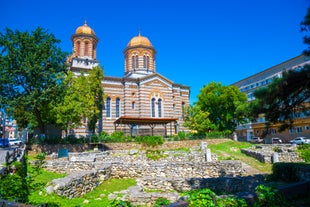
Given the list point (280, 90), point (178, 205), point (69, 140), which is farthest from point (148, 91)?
point (178, 205)

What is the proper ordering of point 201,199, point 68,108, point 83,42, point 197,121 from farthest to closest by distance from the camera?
point 83,42, point 197,121, point 68,108, point 201,199

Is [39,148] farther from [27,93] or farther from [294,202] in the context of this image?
[294,202]

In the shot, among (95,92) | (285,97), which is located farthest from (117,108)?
(285,97)

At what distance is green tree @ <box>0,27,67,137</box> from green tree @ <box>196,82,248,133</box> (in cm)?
2269

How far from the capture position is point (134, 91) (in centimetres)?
3725

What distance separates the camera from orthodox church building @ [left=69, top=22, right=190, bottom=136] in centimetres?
3550

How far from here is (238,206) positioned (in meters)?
5.47

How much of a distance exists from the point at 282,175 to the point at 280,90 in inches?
327

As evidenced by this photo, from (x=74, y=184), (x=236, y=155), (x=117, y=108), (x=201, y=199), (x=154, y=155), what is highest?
(x=117, y=108)

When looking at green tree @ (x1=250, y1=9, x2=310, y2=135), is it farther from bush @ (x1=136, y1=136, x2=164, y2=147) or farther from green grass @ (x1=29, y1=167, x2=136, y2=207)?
bush @ (x1=136, y1=136, x2=164, y2=147)

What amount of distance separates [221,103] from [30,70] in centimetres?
2763

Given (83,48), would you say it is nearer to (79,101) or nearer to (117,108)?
(117,108)

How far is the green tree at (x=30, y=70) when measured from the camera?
68.9 feet

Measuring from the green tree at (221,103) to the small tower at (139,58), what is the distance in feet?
33.1
